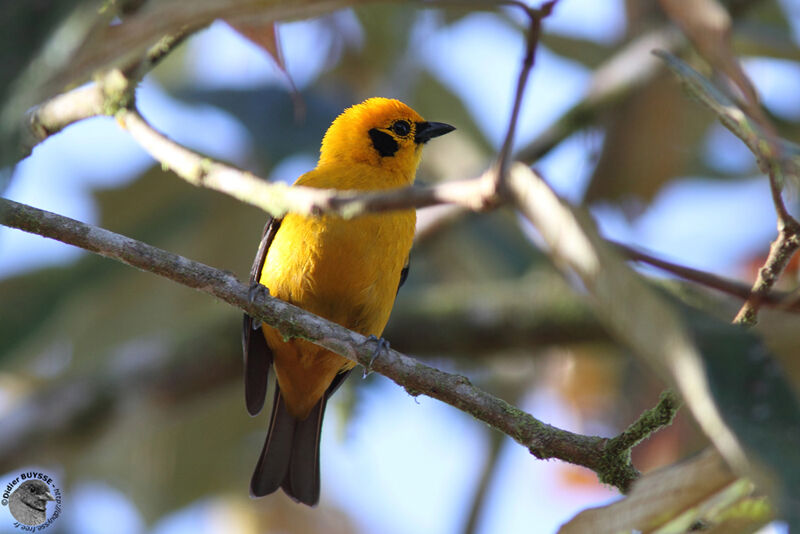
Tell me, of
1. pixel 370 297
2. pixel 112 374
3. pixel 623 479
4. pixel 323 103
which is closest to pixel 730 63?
pixel 623 479

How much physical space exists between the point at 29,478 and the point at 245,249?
2956 mm

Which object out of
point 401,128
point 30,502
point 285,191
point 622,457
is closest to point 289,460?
point 30,502

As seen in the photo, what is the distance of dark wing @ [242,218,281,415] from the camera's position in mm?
4617

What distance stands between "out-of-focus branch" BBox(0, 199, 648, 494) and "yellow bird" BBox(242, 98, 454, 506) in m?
1.08

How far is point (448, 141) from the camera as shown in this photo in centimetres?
786

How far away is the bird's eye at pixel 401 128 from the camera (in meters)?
5.30

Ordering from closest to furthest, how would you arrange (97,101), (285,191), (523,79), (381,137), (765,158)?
(523,79), (765,158), (285,191), (97,101), (381,137)

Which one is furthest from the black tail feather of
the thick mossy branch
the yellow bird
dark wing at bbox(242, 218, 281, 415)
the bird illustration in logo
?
the thick mossy branch

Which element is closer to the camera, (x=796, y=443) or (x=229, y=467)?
(x=796, y=443)

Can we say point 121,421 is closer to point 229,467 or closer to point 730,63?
point 229,467

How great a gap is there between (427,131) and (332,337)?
8.28 feet

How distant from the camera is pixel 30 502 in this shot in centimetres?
430

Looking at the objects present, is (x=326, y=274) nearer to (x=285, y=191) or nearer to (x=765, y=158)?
(x=285, y=191)

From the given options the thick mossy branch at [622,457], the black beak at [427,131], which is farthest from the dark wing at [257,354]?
the thick mossy branch at [622,457]
